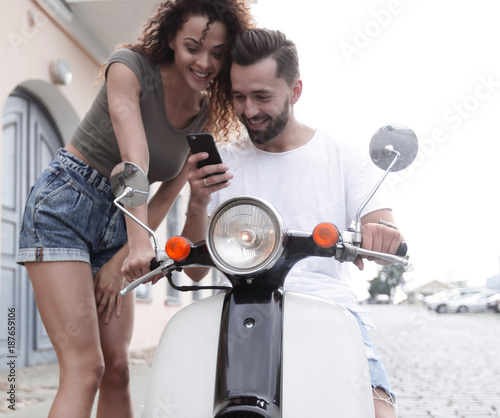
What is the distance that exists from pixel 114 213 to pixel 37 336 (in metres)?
4.38

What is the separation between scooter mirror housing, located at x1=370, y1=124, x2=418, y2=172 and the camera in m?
1.41

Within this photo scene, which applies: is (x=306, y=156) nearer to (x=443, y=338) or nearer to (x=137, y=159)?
(x=137, y=159)

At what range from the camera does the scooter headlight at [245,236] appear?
1.29 m

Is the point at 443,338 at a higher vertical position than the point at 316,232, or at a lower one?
lower

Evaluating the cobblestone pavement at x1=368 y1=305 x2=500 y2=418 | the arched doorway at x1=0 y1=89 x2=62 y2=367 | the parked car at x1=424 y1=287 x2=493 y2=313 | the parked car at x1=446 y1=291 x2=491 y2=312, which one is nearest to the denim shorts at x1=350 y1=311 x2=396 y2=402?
the cobblestone pavement at x1=368 y1=305 x2=500 y2=418

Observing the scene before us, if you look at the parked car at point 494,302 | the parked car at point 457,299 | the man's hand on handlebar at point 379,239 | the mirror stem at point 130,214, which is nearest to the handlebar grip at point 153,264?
the mirror stem at point 130,214

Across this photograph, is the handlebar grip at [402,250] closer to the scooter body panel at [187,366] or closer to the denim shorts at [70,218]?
the scooter body panel at [187,366]

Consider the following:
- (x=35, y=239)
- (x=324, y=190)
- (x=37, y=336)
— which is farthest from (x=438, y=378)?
(x=35, y=239)

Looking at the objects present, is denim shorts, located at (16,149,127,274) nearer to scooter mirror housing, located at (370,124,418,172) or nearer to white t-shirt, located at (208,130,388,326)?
white t-shirt, located at (208,130,388,326)

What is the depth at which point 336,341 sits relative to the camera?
1.30 metres

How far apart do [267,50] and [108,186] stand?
30.7 inches

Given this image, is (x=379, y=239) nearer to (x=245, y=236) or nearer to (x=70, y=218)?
(x=245, y=236)

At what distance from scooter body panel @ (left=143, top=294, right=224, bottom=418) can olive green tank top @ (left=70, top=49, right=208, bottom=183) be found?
0.87 metres

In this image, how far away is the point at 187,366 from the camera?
4.33 feet
